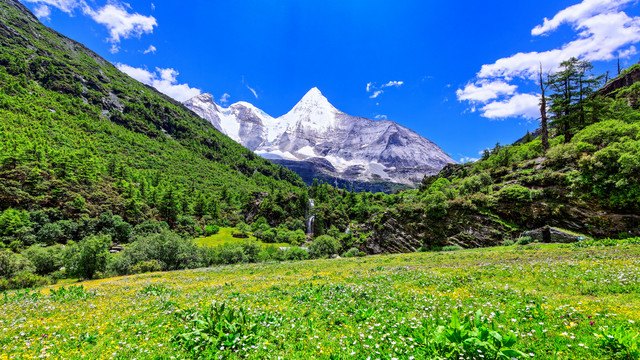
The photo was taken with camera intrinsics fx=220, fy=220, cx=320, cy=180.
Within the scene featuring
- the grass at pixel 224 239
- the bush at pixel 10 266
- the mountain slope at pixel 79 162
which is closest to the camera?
the bush at pixel 10 266

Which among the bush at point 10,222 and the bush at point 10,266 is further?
the bush at point 10,222

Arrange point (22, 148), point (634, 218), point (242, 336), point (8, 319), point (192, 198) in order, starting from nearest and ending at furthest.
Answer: point (242, 336)
point (8, 319)
point (634, 218)
point (22, 148)
point (192, 198)

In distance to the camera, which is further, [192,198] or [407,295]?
[192,198]

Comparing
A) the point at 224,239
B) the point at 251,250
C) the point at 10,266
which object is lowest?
the point at 224,239

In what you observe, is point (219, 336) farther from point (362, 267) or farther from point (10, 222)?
point (10, 222)

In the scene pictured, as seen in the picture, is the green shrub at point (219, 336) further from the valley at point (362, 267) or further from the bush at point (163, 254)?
the bush at point (163, 254)

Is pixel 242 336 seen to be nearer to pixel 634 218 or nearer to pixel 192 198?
pixel 634 218

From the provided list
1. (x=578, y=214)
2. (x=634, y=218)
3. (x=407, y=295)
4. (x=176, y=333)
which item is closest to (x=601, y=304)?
(x=407, y=295)

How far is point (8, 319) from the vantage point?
10.6 m

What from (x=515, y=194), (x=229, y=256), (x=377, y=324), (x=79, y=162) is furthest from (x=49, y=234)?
(x=515, y=194)

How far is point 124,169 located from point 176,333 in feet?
519

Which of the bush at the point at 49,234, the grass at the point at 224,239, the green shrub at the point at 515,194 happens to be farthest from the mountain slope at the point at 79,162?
the green shrub at the point at 515,194

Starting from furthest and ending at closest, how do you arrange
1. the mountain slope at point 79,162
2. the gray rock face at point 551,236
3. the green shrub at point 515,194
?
the mountain slope at point 79,162 < the green shrub at point 515,194 < the gray rock face at point 551,236

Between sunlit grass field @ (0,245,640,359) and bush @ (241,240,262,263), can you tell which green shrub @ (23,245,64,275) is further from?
sunlit grass field @ (0,245,640,359)
